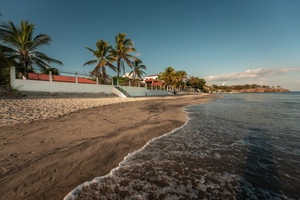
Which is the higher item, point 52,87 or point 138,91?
point 52,87

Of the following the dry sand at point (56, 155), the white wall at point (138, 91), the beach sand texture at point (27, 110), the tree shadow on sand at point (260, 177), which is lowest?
the tree shadow on sand at point (260, 177)

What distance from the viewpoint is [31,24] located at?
39.3ft

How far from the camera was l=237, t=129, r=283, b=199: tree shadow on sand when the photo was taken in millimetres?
1583

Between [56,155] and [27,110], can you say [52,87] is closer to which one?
[27,110]

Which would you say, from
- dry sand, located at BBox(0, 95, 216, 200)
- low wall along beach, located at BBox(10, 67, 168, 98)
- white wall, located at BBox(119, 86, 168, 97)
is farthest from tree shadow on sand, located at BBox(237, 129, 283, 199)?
white wall, located at BBox(119, 86, 168, 97)

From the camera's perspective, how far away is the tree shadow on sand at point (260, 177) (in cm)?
158

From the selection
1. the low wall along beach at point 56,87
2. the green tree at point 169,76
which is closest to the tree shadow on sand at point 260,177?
the low wall along beach at point 56,87

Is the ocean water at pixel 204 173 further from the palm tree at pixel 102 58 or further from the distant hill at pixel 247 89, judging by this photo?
the distant hill at pixel 247 89

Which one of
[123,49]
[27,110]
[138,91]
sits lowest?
[27,110]

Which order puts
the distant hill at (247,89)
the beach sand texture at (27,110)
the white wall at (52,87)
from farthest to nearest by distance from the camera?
the distant hill at (247,89) < the white wall at (52,87) < the beach sand texture at (27,110)

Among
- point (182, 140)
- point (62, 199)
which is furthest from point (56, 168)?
point (182, 140)

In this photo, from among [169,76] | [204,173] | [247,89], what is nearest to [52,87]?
[204,173]

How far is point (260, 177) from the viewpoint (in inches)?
74.5

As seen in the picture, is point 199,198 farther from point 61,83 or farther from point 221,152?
point 61,83
